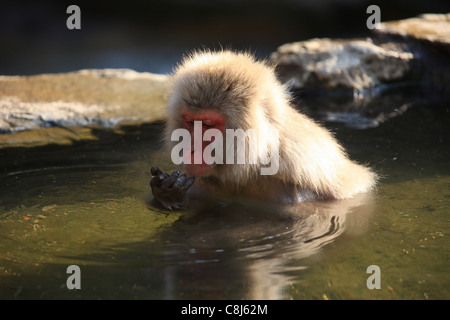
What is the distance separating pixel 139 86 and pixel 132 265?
507 centimetres

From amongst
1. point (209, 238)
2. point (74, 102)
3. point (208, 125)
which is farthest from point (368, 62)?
point (209, 238)

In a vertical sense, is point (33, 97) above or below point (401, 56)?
below

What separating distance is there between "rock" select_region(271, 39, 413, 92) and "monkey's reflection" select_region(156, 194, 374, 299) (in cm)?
438

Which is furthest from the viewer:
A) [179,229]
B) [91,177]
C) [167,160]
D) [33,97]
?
[33,97]

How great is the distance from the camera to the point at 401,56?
8438 millimetres

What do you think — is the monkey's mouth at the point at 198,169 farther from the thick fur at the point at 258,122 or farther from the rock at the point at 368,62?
the rock at the point at 368,62

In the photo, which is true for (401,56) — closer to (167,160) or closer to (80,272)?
(167,160)

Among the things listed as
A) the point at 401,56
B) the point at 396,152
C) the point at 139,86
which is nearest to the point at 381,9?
the point at 401,56

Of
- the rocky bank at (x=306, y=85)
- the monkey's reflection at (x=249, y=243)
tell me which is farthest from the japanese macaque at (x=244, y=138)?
the rocky bank at (x=306, y=85)

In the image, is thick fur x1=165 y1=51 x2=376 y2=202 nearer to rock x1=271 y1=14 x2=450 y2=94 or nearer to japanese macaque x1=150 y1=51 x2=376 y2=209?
japanese macaque x1=150 y1=51 x2=376 y2=209

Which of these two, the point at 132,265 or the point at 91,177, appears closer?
the point at 132,265

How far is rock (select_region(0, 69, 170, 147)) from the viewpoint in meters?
6.08

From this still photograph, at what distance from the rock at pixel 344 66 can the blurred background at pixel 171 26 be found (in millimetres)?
3347

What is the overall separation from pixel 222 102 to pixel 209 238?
2.85 feet
